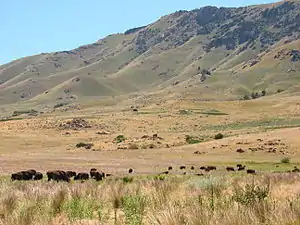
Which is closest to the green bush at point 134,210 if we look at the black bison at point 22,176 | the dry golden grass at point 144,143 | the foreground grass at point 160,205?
the foreground grass at point 160,205

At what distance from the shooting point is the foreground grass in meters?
7.38

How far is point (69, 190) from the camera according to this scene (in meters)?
14.1

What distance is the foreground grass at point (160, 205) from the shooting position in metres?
7.38

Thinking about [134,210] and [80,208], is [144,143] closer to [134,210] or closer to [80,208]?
[80,208]

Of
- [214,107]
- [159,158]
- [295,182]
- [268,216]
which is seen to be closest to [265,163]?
[159,158]

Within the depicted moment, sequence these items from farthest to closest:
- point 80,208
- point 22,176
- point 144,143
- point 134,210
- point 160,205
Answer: point 144,143, point 22,176, point 80,208, point 160,205, point 134,210

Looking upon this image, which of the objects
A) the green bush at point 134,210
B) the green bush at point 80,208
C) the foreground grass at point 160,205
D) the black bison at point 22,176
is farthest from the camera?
the black bison at point 22,176

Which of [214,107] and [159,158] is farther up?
[214,107]

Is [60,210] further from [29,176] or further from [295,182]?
[29,176]

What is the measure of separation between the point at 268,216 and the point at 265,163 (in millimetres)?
36345

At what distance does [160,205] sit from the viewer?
11094mm

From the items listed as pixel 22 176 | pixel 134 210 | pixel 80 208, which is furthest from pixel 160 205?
pixel 22 176

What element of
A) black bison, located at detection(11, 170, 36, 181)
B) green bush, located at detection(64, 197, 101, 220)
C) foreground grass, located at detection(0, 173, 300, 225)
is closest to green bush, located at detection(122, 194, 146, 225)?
foreground grass, located at detection(0, 173, 300, 225)

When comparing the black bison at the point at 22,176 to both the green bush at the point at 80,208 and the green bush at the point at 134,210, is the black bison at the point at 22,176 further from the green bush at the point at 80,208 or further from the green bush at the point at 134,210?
the green bush at the point at 134,210
